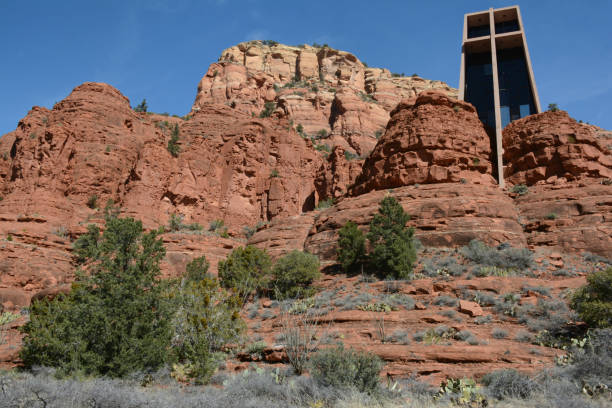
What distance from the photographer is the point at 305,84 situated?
8119 cm

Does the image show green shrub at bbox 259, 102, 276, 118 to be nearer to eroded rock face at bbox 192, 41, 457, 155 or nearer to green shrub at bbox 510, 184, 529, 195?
eroded rock face at bbox 192, 41, 457, 155

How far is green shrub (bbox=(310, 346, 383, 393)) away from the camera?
9.11m

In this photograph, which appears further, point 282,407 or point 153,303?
point 153,303

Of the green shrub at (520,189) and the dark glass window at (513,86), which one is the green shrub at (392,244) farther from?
the dark glass window at (513,86)

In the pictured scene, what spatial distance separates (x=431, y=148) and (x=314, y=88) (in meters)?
50.7

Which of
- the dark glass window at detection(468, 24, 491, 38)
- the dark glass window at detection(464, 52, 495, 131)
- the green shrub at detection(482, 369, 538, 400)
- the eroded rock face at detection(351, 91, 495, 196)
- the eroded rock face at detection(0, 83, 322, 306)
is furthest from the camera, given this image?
the dark glass window at detection(468, 24, 491, 38)

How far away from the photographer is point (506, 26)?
4100cm

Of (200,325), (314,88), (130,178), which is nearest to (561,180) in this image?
(200,325)

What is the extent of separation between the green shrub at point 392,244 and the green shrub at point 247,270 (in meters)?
5.90

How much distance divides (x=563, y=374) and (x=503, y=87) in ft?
117

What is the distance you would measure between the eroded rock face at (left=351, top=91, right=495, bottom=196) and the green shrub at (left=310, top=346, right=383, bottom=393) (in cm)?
2154

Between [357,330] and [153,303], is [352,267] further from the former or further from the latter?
[153,303]

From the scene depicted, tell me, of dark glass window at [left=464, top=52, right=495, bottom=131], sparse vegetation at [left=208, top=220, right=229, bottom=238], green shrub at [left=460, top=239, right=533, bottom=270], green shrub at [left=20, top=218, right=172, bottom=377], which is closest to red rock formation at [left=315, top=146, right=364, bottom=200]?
sparse vegetation at [left=208, top=220, right=229, bottom=238]

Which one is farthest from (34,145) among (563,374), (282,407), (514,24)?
(514,24)
